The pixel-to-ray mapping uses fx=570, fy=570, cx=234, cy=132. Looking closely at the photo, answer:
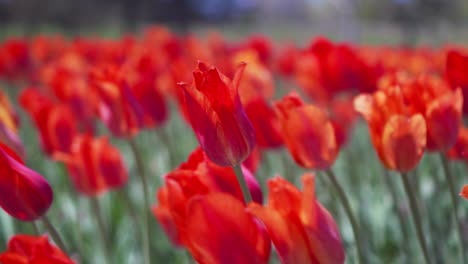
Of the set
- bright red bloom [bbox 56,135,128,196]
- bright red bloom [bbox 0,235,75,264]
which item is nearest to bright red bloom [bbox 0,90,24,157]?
bright red bloom [bbox 56,135,128,196]

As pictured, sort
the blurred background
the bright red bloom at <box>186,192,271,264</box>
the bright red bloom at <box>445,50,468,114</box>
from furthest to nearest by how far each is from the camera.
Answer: the blurred background
the bright red bloom at <box>445,50,468,114</box>
the bright red bloom at <box>186,192,271,264</box>

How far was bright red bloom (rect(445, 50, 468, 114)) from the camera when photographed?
86cm

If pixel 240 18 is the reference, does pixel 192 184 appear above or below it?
above

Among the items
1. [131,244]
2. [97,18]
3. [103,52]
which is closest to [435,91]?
[131,244]

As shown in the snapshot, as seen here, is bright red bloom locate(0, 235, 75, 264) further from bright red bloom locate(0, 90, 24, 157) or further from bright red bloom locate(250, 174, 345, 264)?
bright red bloom locate(0, 90, 24, 157)

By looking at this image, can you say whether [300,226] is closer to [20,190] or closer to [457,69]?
[20,190]

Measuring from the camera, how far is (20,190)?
2.32 ft

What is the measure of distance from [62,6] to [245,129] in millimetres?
13268

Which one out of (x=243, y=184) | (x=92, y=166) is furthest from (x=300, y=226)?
(x=92, y=166)

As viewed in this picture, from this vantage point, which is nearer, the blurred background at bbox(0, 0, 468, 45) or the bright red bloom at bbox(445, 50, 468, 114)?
the bright red bloom at bbox(445, 50, 468, 114)

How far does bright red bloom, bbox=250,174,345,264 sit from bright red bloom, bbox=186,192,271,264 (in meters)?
0.02

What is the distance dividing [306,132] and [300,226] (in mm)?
227

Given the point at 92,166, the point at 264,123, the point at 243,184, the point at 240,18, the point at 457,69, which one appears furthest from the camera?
the point at 240,18

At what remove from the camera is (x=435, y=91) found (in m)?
0.79
